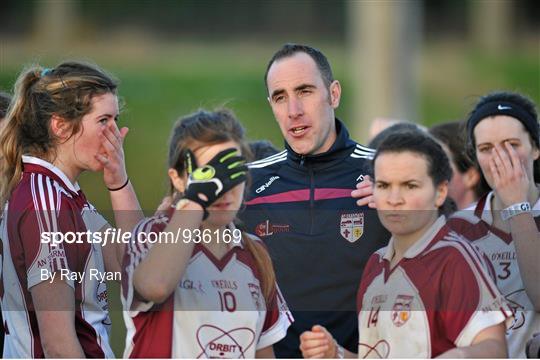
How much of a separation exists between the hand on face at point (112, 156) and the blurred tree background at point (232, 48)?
959 centimetres

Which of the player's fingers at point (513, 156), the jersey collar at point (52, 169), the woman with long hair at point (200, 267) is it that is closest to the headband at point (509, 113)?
the player's fingers at point (513, 156)

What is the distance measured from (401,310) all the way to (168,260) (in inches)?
30.0

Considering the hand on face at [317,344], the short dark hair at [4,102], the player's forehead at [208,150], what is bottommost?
the hand on face at [317,344]

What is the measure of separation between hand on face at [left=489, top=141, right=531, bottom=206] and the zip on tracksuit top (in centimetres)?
44

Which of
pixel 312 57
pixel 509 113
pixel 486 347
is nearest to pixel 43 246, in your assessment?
pixel 486 347

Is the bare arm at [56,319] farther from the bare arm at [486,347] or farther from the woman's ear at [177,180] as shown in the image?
the bare arm at [486,347]

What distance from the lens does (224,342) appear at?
11.7ft

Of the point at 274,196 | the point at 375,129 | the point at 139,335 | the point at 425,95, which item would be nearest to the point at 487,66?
the point at 425,95

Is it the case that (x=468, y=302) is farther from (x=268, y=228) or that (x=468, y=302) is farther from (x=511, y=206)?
(x=268, y=228)

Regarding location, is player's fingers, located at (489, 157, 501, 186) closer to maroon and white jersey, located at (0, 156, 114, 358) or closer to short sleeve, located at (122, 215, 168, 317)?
short sleeve, located at (122, 215, 168, 317)

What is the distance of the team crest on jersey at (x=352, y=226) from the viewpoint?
4301 mm

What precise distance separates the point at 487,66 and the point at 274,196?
54.1 feet

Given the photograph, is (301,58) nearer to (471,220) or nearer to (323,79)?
(323,79)

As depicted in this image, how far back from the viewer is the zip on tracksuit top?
4.14 meters
